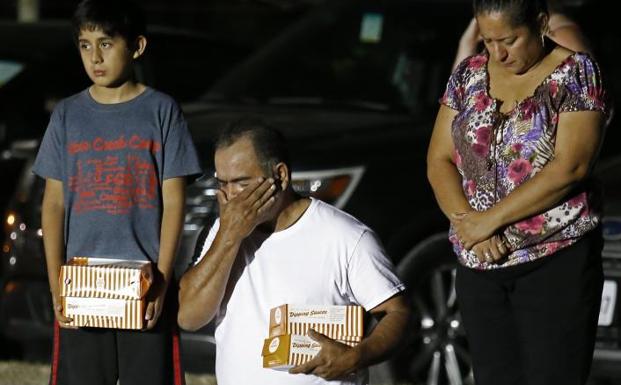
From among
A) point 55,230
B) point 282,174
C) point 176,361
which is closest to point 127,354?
point 176,361

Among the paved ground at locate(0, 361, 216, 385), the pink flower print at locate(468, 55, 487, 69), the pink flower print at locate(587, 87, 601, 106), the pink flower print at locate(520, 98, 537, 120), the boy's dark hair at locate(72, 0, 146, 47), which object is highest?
the boy's dark hair at locate(72, 0, 146, 47)

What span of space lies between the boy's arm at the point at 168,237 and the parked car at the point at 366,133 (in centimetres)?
166

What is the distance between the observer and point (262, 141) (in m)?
4.52

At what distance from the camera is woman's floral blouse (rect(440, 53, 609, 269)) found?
15.5ft

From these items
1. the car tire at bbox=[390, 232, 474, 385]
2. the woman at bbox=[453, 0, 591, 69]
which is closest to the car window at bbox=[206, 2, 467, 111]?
the car tire at bbox=[390, 232, 474, 385]

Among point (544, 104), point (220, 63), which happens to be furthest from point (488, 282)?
point (220, 63)

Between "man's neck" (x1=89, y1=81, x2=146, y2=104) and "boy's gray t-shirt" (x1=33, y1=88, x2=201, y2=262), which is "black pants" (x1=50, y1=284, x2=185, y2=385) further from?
"man's neck" (x1=89, y1=81, x2=146, y2=104)

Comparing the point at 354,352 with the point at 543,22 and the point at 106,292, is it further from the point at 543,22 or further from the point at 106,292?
the point at 543,22

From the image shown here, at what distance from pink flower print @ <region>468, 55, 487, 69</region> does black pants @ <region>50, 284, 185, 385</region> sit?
1.16 metres

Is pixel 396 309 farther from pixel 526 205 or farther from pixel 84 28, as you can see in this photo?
pixel 84 28

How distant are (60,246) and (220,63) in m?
4.87

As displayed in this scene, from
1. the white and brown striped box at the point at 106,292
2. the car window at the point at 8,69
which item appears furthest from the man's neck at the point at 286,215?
the car window at the point at 8,69

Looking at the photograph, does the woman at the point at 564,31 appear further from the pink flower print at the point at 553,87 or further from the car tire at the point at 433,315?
the car tire at the point at 433,315

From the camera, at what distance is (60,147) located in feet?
16.8
